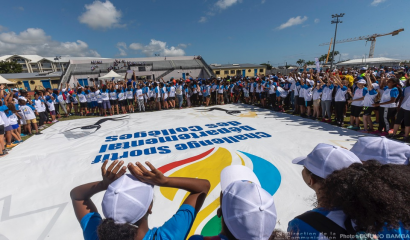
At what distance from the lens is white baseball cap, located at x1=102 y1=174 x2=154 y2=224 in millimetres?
1154

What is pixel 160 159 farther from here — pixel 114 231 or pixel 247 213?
pixel 247 213

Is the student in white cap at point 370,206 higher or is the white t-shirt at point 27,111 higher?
the student in white cap at point 370,206

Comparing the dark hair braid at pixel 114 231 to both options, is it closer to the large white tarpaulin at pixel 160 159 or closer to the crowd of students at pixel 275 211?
the crowd of students at pixel 275 211

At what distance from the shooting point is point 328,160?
1.57 metres

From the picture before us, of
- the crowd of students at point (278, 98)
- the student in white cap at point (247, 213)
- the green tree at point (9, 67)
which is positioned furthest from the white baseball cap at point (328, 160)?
the green tree at point (9, 67)

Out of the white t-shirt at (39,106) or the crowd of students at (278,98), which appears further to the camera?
the white t-shirt at (39,106)

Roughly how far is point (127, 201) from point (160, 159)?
340 cm

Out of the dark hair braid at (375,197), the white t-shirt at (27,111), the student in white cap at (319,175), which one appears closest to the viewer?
the dark hair braid at (375,197)

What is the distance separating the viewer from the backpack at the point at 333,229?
973 mm

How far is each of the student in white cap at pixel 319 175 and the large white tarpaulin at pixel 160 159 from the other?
1291 mm

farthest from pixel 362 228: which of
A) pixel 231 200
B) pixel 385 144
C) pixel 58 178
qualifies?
pixel 58 178

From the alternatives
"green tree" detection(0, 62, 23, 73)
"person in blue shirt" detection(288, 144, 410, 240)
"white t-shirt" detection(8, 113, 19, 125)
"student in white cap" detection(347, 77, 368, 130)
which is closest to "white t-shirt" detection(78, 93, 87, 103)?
"white t-shirt" detection(8, 113, 19, 125)

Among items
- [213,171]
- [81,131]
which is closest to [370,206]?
[213,171]

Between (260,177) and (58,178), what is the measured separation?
13.6 feet
